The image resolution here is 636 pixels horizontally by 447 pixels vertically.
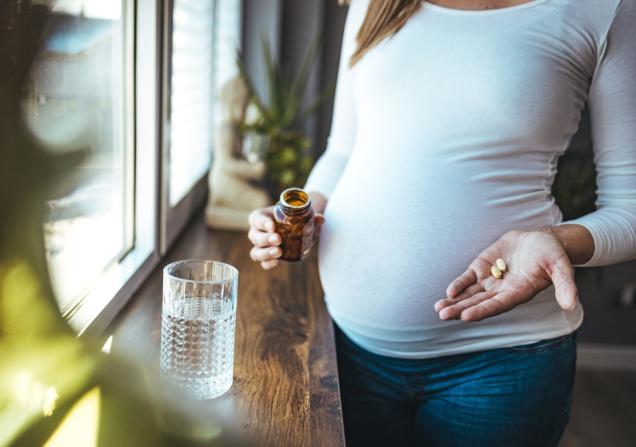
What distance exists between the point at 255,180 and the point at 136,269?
781 millimetres

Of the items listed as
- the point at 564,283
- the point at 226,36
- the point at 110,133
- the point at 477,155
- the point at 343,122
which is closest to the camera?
the point at 564,283

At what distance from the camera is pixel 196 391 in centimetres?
90

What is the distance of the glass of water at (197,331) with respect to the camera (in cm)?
89

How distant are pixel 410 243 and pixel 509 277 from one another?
0.18 metres

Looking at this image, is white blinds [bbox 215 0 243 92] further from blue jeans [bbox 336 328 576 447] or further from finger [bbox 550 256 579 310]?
finger [bbox 550 256 579 310]

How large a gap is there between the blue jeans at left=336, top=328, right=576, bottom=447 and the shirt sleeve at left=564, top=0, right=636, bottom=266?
0.18 metres

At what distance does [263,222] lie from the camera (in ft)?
3.41

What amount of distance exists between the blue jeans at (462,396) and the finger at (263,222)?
29 cm

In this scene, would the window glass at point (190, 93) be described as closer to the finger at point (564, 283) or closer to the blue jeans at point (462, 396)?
the blue jeans at point (462, 396)

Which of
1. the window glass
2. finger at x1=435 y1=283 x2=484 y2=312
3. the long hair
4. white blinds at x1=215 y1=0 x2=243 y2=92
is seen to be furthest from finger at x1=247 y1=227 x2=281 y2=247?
white blinds at x1=215 y1=0 x2=243 y2=92

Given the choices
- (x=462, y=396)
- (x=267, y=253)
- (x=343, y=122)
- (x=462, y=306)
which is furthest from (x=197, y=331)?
(x=343, y=122)

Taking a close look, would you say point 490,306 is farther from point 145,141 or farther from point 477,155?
point 145,141

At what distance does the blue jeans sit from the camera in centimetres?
107

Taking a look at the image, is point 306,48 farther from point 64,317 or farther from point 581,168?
point 64,317
